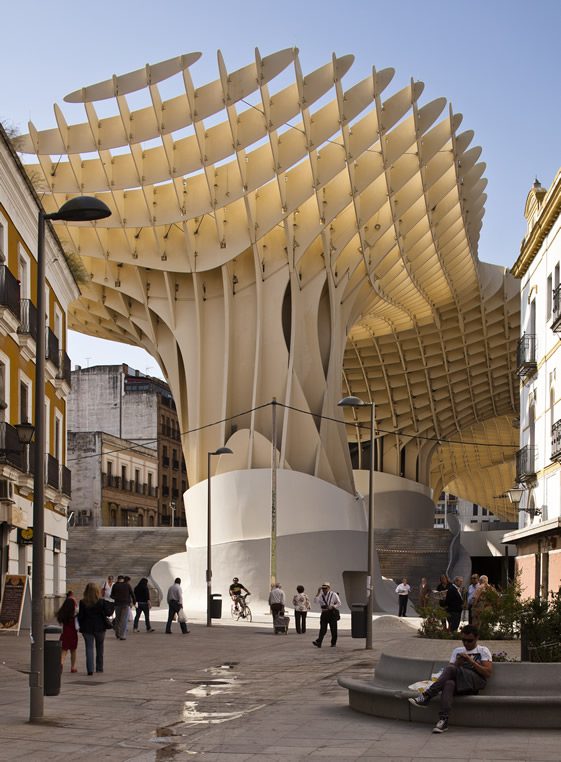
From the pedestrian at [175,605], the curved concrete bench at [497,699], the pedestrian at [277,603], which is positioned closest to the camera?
the curved concrete bench at [497,699]

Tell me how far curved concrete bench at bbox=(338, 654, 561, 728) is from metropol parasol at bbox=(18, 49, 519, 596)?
3147 centimetres

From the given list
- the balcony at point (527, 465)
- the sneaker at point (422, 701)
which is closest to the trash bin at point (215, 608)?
the balcony at point (527, 465)

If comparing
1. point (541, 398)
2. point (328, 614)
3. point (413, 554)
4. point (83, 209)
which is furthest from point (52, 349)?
point (413, 554)

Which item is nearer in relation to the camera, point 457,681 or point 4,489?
point 457,681

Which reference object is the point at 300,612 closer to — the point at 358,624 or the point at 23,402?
the point at 358,624

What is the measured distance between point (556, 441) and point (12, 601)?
13808mm

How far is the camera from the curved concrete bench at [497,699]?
12.8 meters

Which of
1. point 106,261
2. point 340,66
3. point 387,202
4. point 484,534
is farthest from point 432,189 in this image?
point 484,534

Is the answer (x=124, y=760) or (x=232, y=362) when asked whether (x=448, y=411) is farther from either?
(x=124, y=760)

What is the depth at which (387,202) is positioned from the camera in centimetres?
5375

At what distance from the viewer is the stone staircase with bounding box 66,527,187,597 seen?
59.3 meters

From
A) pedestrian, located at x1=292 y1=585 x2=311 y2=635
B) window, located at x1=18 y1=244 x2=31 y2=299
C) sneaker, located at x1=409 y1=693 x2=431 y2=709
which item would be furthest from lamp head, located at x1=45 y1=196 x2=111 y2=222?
pedestrian, located at x1=292 y1=585 x2=311 y2=635

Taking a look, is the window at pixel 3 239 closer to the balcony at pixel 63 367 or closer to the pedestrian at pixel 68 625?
the balcony at pixel 63 367

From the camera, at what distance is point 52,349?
33.1 m
